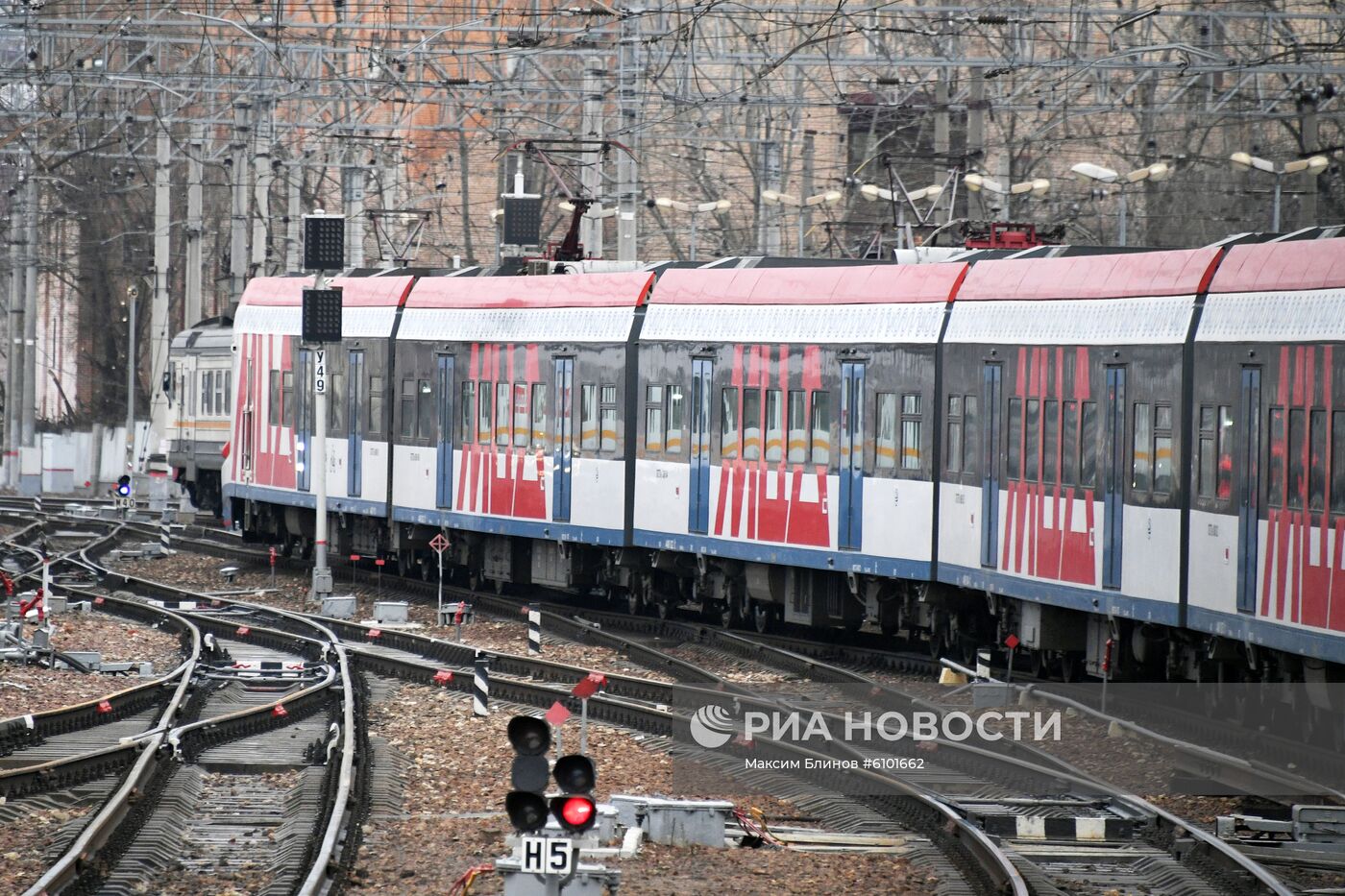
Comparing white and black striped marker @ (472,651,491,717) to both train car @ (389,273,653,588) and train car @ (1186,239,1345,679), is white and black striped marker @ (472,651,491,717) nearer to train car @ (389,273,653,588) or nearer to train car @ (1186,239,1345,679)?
train car @ (1186,239,1345,679)

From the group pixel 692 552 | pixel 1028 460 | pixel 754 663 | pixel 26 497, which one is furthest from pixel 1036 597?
pixel 26 497

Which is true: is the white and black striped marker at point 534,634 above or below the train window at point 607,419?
below

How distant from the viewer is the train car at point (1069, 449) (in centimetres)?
1773

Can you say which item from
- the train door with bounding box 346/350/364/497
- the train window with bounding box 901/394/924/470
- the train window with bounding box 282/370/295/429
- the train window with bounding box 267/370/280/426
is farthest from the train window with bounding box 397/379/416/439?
the train window with bounding box 901/394/924/470

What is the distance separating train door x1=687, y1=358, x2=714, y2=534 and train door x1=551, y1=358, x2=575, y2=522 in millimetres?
2348

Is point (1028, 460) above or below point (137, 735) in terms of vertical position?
above

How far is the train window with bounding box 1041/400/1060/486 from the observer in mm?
19297

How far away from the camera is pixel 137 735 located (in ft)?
56.7

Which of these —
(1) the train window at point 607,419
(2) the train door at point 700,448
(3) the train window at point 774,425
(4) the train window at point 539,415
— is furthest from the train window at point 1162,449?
(4) the train window at point 539,415

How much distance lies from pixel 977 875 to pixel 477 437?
54.8 feet

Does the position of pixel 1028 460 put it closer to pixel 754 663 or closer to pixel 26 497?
pixel 754 663

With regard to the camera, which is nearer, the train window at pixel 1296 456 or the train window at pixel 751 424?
the train window at pixel 1296 456

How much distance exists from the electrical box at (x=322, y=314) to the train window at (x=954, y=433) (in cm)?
1032

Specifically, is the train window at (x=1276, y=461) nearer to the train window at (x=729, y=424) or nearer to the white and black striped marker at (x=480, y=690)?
the white and black striped marker at (x=480, y=690)
